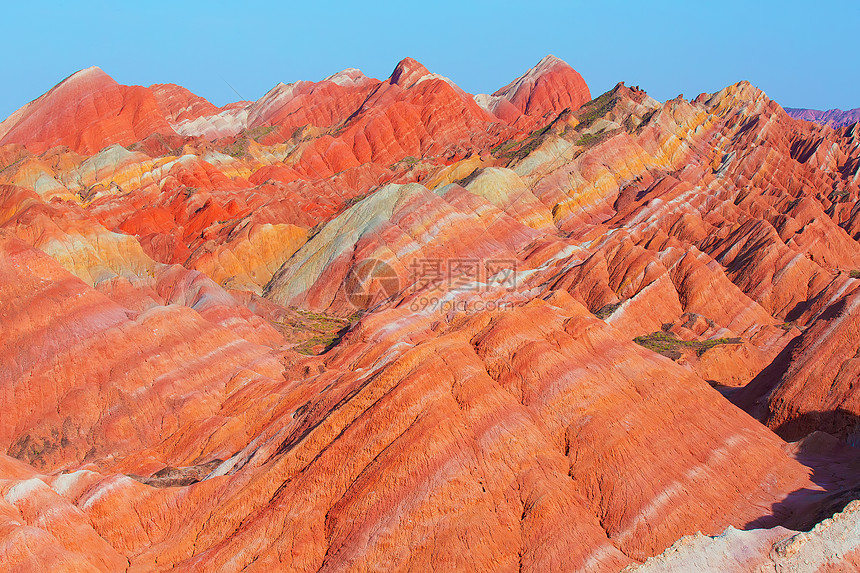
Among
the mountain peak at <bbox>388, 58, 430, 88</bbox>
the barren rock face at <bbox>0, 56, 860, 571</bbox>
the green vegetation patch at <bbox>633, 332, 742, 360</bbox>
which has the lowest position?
the green vegetation patch at <bbox>633, 332, 742, 360</bbox>

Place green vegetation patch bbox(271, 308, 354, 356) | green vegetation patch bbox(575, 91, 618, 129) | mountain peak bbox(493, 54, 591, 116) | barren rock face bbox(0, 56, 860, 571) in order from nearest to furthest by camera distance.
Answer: barren rock face bbox(0, 56, 860, 571), green vegetation patch bbox(271, 308, 354, 356), green vegetation patch bbox(575, 91, 618, 129), mountain peak bbox(493, 54, 591, 116)

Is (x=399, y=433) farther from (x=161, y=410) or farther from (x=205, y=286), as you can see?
(x=205, y=286)

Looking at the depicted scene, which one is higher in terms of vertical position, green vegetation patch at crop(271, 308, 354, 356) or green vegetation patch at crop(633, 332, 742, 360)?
green vegetation patch at crop(271, 308, 354, 356)

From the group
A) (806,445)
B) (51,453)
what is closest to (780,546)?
(806,445)

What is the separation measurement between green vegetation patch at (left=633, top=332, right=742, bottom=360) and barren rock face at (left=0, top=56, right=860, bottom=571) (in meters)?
0.42

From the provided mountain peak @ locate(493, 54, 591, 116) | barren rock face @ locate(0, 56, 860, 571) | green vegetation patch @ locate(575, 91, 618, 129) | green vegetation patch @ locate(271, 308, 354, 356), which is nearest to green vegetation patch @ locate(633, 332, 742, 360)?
barren rock face @ locate(0, 56, 860, 571)

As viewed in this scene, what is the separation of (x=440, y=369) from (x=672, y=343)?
31989 mm

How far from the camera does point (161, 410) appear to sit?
1666 inches

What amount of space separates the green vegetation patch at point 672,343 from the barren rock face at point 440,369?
0.42 meters

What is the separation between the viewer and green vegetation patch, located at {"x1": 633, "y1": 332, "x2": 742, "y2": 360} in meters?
52.9

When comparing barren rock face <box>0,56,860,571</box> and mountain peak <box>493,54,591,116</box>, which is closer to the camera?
barren rock face <box>0,56,860,571</box>

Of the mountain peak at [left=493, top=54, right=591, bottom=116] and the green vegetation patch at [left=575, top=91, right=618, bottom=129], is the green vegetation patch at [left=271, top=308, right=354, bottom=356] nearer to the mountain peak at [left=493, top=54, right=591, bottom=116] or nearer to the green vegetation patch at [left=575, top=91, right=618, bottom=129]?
the green vegetation patch at [left=575, top=91, right=618, bottom=129]

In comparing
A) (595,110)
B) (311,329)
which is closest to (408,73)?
(595,110)

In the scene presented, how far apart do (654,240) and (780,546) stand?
58869 mm
